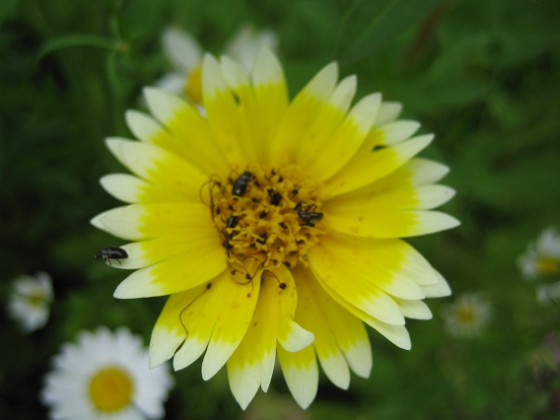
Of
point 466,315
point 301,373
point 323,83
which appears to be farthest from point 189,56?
point 466,315

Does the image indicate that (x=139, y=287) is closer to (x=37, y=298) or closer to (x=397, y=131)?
(x=397, y=131)

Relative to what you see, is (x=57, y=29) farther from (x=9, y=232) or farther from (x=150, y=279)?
(x=150, y=279)

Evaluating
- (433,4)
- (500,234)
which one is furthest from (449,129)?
(433,4)

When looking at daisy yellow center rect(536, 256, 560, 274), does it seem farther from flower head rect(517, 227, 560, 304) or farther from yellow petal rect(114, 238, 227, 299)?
yellow petal rect(114, 238, 227, 299)

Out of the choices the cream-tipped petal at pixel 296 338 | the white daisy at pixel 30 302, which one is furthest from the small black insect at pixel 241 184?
the white daisy at pixel 30 302

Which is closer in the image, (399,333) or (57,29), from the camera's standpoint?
(399,333)

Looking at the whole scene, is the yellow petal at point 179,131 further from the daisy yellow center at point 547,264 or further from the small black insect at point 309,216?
the daisy yellow center at point 547,264

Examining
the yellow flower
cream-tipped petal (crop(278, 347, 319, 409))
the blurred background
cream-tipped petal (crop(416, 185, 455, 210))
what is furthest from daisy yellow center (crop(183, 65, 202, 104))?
cream-tipped petal (crop(278, 347, 319, 409))
